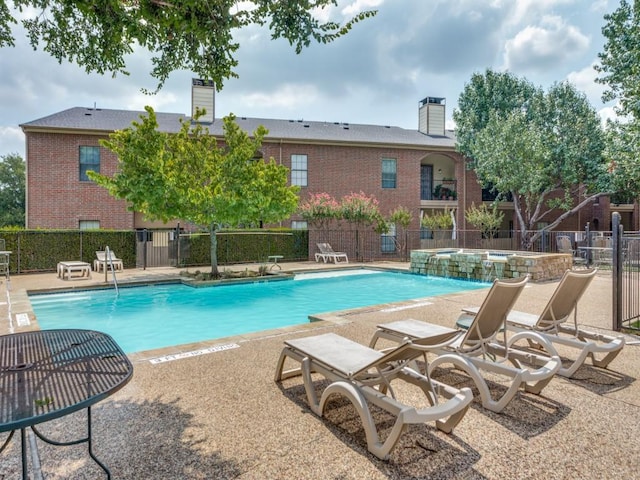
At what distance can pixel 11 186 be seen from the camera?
38719 millimetres

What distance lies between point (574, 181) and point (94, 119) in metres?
24.9

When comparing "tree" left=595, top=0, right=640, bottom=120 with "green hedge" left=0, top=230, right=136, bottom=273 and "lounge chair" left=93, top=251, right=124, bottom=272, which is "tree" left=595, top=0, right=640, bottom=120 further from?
"green hedge" left=0, top=230, right=136, bottom=273

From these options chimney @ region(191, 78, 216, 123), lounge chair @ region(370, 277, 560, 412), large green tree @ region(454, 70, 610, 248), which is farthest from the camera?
chimney @ region(191, 78, 216, 123)

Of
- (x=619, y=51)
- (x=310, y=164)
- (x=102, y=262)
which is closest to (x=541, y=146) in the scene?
(x=619, y=51)

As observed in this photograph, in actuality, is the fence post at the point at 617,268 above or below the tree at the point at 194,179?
below

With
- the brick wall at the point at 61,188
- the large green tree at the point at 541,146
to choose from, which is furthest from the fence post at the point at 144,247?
the large green tree at the point at 541,146

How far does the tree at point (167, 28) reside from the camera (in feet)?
11.7

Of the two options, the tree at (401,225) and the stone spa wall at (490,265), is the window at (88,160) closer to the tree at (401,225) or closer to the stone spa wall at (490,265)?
the tree at (401,225)

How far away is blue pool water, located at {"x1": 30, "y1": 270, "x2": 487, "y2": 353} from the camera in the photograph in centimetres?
884

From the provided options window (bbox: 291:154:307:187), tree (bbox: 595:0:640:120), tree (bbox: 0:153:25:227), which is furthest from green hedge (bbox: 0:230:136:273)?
tree (bbox: 0:153:25:227)

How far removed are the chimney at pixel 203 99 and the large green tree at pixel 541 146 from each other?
14.8m

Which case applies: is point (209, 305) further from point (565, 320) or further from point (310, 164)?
point (310, 164)

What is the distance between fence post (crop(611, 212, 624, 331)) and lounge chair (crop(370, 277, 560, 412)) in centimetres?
289

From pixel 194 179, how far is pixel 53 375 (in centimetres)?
1148
